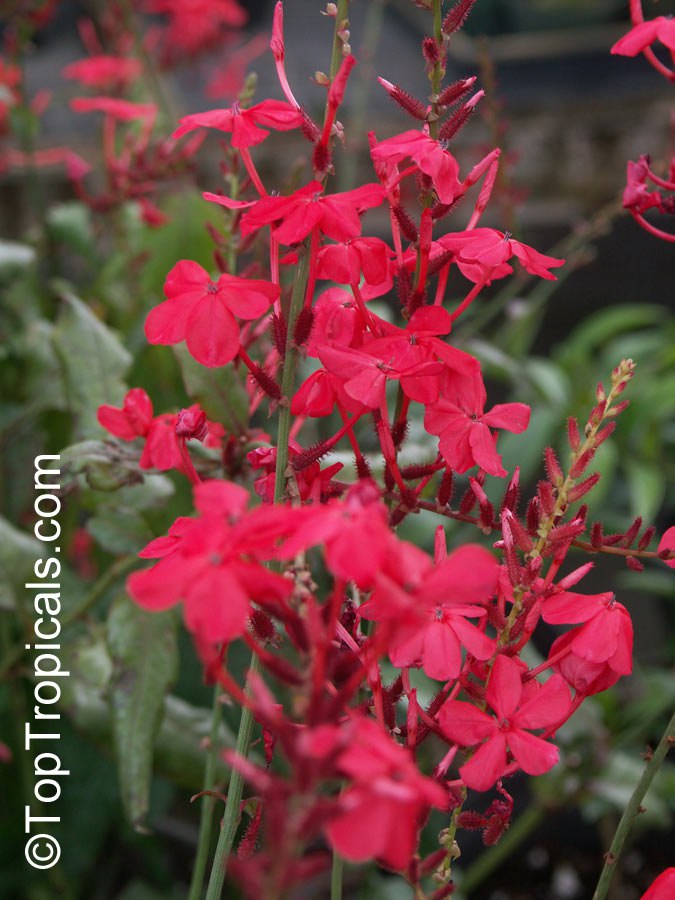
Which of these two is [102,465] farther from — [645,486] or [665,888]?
[645,486]

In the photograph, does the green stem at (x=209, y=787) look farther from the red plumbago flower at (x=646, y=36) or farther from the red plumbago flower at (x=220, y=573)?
the red plumbago flower at (x=646, y=36)

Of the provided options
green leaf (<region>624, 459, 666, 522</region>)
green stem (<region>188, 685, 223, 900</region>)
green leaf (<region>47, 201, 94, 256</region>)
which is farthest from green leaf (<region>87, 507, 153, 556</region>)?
green leaf (<region>624, 459, 666, 522</region>)

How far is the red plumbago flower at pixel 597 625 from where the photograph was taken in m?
0.36

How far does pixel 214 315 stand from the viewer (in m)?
0.38

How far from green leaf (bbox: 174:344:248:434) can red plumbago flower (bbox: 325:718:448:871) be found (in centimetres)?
36

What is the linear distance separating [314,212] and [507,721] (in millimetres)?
200

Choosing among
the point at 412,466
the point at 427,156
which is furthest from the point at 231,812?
the point at 427,156

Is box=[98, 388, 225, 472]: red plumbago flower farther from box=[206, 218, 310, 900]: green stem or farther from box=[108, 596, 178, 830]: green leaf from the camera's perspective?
box=[108, 596, 178, 830]: green leaf

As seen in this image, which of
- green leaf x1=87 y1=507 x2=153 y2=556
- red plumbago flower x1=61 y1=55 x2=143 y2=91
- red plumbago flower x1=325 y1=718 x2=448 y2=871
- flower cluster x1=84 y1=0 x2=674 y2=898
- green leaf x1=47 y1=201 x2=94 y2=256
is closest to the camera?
red plumbago flower x1=325 y1=718 x2=448 y2=871

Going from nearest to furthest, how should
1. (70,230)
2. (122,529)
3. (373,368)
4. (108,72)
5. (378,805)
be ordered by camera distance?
(378,805) → (373,368) → (122,529) → (70,230) → (108,72)

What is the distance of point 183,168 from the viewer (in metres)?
0.86

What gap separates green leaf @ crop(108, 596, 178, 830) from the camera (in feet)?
1.97

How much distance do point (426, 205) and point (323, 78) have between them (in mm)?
63

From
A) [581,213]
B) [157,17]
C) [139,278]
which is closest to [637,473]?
[139,278]
